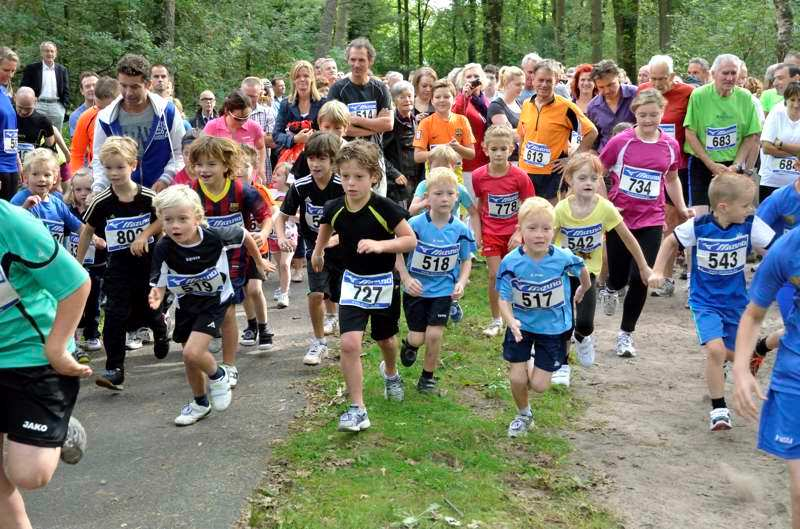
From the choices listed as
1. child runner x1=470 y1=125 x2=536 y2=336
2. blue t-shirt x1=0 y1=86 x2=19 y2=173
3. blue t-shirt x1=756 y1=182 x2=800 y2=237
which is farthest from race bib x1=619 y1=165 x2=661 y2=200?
blue t-shirt x1=0 y1=86 x2=19 y2=173

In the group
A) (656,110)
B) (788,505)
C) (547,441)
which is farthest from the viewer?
(656,110)

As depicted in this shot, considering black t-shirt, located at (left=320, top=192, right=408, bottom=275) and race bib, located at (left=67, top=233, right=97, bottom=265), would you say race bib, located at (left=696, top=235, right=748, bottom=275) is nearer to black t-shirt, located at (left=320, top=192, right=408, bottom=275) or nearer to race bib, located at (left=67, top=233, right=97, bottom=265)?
black t-shirt, located at (left=320, top=192, right=408, bottom=275)

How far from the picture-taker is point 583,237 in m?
7.06

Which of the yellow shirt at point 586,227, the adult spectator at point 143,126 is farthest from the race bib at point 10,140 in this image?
the yellow shirt at point 586,227

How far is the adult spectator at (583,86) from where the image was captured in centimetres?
1147

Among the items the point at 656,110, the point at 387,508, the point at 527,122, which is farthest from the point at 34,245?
the point at 527,122

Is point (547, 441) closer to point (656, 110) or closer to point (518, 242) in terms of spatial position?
point (518, 242)

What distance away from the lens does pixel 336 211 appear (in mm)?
5934

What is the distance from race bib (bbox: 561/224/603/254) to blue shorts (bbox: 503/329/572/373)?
4.27 feet

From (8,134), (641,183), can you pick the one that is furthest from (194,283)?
(8,134)

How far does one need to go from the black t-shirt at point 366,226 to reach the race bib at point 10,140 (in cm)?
583

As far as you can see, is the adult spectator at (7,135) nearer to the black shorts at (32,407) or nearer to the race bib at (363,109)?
the race bib at (363,109)

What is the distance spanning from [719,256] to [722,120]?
12.7 feet

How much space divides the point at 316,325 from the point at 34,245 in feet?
13.1
